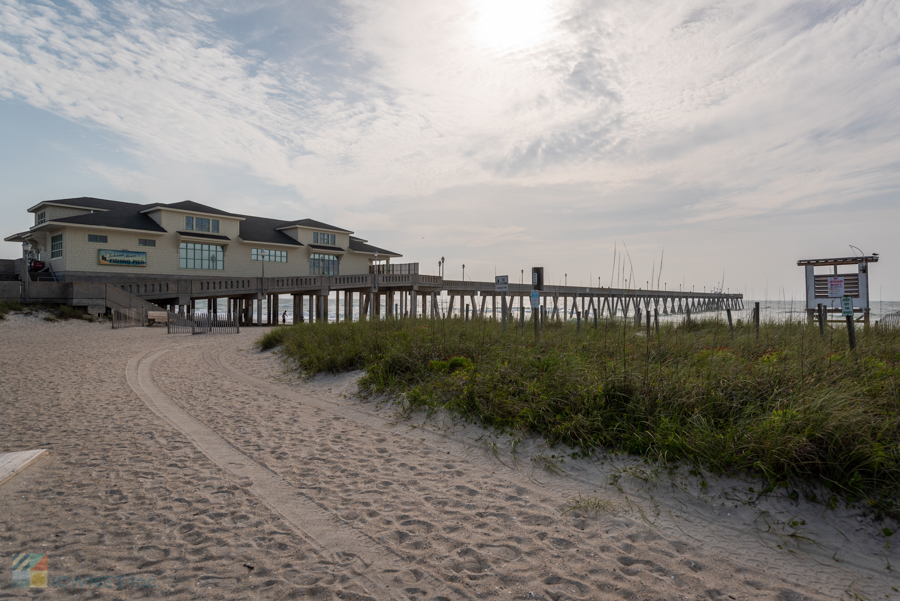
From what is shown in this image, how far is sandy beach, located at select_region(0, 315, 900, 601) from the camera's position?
3162 mm

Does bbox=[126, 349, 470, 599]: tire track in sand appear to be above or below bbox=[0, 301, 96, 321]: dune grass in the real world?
below

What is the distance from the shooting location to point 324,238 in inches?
1797

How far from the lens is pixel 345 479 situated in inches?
195

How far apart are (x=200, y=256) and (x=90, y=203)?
9.64 m

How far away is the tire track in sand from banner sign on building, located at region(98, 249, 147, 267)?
31515 mm

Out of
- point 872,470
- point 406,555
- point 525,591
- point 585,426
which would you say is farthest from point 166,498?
point 872,470

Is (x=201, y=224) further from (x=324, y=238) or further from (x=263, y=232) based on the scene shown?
(x=324, y=238)

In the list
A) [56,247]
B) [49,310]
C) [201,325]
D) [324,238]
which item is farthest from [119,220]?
[324,238]

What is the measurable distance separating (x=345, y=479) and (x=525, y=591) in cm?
245

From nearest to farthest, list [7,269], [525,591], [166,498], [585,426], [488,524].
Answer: [525,591]
[488,524]
[166,498]
[585,426]
[7,269]

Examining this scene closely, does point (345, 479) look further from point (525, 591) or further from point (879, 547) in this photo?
point (879, 547)

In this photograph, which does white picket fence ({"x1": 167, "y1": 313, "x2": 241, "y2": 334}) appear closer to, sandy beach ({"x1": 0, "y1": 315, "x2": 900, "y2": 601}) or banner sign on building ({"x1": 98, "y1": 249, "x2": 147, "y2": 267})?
banner sign on building ({"x1": 98, "y1": 249, "x2": 147, "y2": 267})

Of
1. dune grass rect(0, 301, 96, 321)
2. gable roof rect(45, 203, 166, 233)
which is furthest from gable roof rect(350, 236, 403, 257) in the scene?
dune grass rect(0, 301, 96, 321)

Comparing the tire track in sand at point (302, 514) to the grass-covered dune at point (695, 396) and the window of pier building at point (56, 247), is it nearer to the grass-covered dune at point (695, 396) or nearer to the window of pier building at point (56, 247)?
the grass-covered dune at point (695, 396)
